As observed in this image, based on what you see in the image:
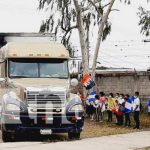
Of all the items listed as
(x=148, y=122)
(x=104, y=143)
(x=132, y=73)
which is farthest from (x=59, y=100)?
(x=132, y=73)

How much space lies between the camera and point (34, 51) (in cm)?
1933

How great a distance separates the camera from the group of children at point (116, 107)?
959 inches

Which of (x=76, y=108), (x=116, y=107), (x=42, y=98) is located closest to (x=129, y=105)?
(x=116, y=107)

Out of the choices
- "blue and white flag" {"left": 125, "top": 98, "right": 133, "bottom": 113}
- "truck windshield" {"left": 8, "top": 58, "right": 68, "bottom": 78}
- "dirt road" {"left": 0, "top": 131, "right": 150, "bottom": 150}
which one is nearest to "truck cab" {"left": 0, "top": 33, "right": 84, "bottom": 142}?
"truck windshield" {"left": 8, "top": 58, "right": 68, "bottom": 78}

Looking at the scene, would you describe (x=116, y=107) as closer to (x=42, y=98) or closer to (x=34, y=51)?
(x=34, y=51)

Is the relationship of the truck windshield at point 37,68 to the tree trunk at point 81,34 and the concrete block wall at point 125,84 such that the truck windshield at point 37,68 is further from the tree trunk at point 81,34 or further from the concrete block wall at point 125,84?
the concrete block wall at point 125,84

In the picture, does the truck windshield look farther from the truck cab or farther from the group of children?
the group of children

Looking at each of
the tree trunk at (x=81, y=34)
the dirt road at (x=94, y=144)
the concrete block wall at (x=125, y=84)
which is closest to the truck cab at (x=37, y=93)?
the dirt road at (x=94, y=144)

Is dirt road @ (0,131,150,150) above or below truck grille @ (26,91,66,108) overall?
below

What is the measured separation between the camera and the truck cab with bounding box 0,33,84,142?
17.8 m

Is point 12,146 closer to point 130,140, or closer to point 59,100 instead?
point 59,100

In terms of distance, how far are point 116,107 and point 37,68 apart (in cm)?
820

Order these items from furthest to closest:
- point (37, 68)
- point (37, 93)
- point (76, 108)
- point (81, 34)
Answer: point (81, 34), point (37, 68), point (76, 108), point (37, 93)

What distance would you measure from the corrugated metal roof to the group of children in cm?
592
